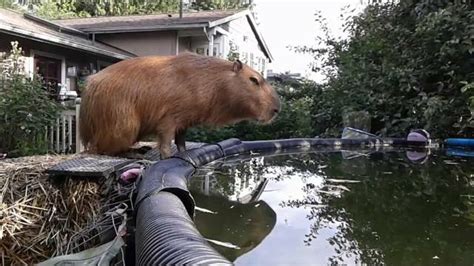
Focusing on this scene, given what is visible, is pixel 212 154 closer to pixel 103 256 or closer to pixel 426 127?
pixel 103 256

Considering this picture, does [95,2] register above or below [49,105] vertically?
above

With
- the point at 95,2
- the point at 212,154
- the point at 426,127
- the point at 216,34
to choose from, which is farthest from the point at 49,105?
the point at 95,2

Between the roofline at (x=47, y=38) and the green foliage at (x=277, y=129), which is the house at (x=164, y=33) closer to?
the roofline at (x=47, y=38)

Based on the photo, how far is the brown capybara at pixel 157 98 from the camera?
8.57ft

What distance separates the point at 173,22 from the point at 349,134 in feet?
22.9

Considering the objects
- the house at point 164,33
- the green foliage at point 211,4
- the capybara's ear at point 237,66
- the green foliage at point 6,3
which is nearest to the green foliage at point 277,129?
the house at point 164,33

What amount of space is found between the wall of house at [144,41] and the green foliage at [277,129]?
412 centimetres

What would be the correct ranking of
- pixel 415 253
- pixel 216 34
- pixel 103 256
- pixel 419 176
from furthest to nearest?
1. pixel 216 34
2. pixel 419 176
3. pixel 415 253
4. pixel 103 256

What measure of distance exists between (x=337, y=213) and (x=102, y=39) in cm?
1161

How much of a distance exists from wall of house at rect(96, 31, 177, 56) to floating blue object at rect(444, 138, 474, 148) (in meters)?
7.94

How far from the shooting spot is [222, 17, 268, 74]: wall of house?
14.9 meters

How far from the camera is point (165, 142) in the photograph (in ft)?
8.93

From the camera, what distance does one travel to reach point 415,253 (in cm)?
170

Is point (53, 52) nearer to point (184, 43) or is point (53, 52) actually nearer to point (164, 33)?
point (164, 33)
